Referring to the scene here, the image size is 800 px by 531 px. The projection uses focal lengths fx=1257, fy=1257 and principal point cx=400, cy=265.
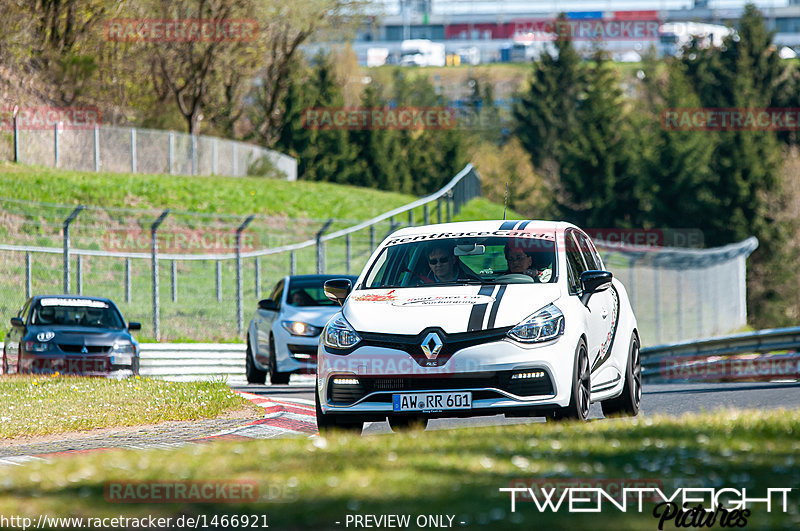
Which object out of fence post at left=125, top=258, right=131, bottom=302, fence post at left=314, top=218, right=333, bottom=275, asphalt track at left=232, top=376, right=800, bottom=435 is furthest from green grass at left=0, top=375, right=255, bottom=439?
fence post at left=125, top=258, right=131, bottom=302

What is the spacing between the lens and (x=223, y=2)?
5050cm

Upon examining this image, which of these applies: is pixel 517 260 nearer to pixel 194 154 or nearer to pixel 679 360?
pixel 679 360

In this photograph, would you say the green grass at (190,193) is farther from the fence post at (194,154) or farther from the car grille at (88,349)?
the car grille at (88,349)

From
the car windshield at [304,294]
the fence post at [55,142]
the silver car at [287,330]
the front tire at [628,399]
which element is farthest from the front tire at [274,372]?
the fence post at [55,142]

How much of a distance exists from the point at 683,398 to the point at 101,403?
637 centimetres

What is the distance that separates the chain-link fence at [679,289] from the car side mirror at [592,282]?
60.3 ft

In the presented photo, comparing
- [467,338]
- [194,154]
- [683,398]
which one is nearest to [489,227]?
[467,338]

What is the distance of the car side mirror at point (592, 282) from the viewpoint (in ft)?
31.9

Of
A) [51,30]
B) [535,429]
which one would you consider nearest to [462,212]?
[51,30]

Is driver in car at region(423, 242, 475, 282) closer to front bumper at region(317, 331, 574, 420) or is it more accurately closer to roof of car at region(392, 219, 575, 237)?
roof of car at region(392, 219, 575, 237)

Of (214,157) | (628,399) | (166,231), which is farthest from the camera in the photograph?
(214,157)

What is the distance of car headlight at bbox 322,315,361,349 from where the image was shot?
894cm

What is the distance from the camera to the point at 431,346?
8.66 m

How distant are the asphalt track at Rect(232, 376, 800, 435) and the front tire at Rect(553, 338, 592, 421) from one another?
217 cm
